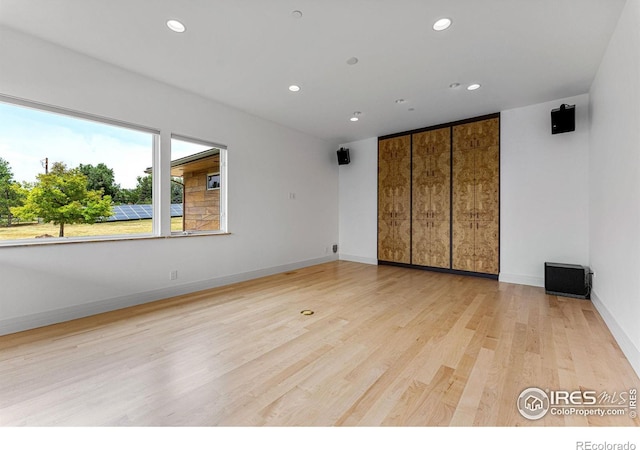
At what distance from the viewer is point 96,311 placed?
10.1ft

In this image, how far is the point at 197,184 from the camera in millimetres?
4305

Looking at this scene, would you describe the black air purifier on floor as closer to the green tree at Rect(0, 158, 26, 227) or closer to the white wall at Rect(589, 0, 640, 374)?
the white wall at Rect(589, 0, 640, 374)

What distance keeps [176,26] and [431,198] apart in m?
4.72

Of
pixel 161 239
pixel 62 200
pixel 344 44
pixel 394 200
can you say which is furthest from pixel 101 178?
pixel 394 200

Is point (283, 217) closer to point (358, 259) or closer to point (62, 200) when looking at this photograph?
point (358, 259)

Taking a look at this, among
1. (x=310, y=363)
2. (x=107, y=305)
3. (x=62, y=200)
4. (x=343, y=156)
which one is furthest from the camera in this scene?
(x=343, y=156)

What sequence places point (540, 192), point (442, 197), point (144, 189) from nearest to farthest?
point (144, 189)
point (540, 192)
point (442, 197)

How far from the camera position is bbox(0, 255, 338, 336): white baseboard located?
8.61ft

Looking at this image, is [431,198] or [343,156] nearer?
[431,198]

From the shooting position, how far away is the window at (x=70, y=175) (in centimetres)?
272

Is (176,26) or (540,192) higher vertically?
(176,26)

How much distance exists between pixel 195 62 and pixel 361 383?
3.70m

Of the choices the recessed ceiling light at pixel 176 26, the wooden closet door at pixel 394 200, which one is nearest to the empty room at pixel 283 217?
the recessed ceiling light at pixel 176 26

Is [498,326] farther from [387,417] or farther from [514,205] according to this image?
[514,205]
